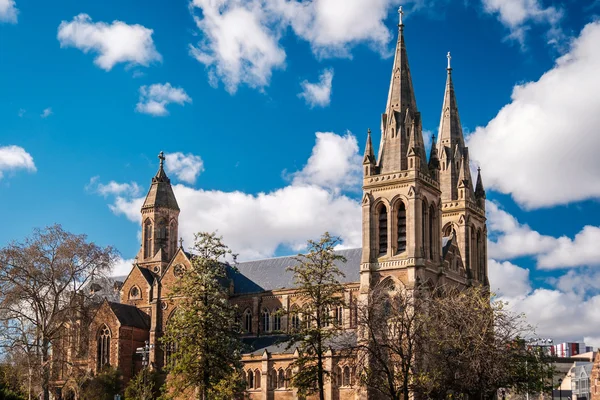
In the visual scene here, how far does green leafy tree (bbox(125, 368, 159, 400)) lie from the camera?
58.3 m

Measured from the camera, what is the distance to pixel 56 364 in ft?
194

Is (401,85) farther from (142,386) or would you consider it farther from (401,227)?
(142,386)

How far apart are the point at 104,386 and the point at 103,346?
20.6ft

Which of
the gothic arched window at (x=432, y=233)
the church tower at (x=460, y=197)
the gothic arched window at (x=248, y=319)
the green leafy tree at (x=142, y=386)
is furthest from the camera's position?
the gothic arched window at (x=248, y=319)

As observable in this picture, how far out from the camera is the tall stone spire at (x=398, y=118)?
6675 centimetres

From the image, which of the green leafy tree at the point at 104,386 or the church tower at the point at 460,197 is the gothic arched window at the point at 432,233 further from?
the green leafy tree at the point at 104,386

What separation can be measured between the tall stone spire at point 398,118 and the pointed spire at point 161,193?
28.5 m

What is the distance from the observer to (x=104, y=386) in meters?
70.2

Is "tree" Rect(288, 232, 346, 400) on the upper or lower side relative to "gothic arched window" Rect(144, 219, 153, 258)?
lower

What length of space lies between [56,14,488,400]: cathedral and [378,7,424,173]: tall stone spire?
8cm

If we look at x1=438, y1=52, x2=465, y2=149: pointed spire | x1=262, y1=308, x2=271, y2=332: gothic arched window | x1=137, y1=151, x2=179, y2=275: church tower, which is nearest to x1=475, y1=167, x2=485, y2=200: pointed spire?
x1=438, y1=52, x2=465, y2=149: pointed spire

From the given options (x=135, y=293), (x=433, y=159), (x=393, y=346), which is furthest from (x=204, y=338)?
(x=135, y=293)

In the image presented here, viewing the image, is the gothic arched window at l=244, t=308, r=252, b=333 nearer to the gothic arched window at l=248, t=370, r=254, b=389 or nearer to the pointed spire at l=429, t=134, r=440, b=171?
the gothic arched window at l=248, t=370, r=254, b=389

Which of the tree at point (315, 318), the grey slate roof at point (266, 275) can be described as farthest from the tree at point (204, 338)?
the grey slate roof at point (266, 275)
